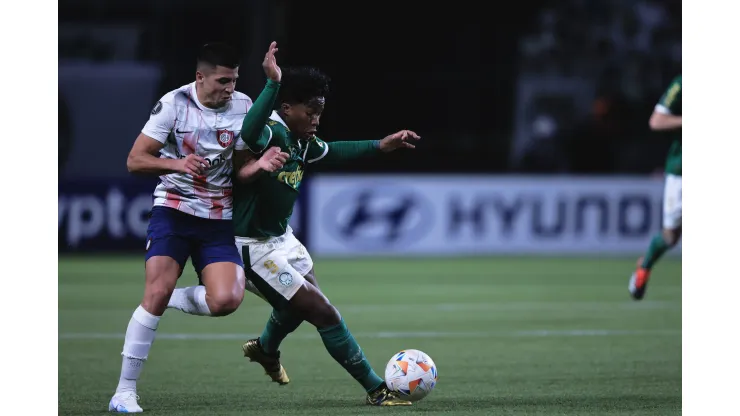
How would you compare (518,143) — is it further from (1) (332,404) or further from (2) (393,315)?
(1) (332,404)

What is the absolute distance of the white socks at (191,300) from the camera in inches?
236

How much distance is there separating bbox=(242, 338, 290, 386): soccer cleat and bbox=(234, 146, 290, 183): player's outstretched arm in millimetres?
1060

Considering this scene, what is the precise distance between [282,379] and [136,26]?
14.1m

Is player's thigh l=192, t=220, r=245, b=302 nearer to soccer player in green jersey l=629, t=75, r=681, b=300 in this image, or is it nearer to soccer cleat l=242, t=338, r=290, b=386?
soccer cleat l=242, t=338, r=290, b=386

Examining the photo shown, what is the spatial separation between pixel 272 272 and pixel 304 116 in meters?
0.77

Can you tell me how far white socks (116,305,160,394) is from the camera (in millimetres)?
5789

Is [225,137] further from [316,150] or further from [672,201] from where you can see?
[672,201]

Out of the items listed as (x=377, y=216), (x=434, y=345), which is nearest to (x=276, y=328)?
(x=434, y=345)

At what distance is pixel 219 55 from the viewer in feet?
19.0

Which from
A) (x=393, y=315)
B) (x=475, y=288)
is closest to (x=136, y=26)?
(x=475, y=288)

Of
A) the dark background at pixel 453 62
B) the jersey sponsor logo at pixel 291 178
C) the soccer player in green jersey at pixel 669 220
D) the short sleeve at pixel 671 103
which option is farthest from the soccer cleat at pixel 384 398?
the dark background at pixel 453 62

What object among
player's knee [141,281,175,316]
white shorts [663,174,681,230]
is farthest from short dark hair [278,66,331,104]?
white shorts [663,174,681,230]

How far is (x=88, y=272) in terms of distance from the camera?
1416cm

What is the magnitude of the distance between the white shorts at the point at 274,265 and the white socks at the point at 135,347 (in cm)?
56
